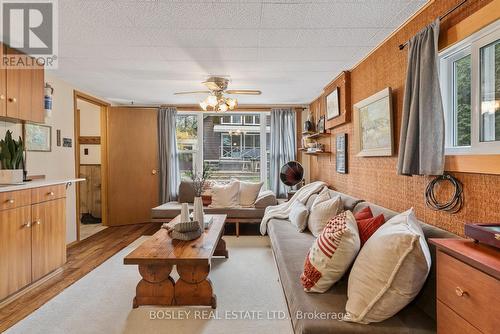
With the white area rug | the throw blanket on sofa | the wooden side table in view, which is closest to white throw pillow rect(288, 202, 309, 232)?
the throw blanket on sofa

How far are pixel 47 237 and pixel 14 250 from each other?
16.1 inches

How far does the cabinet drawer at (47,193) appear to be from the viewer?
258cm

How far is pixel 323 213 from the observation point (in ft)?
9.34

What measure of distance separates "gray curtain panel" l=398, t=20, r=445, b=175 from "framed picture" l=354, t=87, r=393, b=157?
47 centimetres

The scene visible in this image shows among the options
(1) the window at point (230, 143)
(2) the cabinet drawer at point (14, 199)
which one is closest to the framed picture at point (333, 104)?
(1) the window at point (230, 143)

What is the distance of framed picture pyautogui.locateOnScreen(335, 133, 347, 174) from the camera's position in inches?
137

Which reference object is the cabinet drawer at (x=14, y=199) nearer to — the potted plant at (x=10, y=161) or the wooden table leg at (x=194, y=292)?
the potted plant at (x=10, y=161)

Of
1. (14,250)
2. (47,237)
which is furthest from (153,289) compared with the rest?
(47,237)

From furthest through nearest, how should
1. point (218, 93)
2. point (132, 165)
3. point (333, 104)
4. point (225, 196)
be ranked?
1. point (132, 165)
2. point (225, 196)
3. point (333, 104)
4. point (218, 93)

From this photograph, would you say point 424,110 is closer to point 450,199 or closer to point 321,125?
point 450,199

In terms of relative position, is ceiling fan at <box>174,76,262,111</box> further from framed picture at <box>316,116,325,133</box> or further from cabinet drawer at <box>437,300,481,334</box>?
cabinet drawer at <box>437,300,481,334</box>

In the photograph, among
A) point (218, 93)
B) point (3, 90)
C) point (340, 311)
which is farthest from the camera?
point (218, 93)

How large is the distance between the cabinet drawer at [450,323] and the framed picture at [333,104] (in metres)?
2.80

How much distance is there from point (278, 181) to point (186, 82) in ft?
8.37
